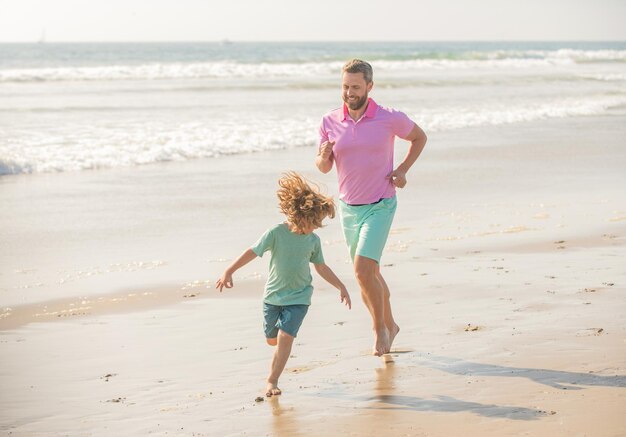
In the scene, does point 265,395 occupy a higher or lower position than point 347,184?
lower

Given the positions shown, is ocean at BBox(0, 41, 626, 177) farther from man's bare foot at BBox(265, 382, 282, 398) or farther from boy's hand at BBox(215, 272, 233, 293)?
man's bare foot at BBox(265, 382, 282, 398)

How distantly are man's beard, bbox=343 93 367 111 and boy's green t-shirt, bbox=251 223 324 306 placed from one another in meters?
0.89

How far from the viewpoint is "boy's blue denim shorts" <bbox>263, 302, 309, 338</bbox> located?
16.3 feet

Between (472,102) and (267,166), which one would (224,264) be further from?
(472,102)

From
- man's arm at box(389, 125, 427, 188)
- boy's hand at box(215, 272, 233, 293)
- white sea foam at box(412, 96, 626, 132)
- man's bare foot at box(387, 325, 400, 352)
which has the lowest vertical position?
white sea foam at box(412, 96, 626, 132)

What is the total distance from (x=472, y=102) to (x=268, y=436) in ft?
82.0

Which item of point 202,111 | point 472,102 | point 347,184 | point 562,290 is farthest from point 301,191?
point 472,102

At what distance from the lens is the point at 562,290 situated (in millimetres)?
7043

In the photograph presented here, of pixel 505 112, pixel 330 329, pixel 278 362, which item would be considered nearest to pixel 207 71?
pixel 505 112

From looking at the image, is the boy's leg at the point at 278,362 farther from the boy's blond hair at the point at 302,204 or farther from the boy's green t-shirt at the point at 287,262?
the boy's blond hair at the point at 302,204

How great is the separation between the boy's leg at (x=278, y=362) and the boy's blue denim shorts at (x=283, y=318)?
1.4 inches

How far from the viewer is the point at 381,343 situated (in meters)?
5.45

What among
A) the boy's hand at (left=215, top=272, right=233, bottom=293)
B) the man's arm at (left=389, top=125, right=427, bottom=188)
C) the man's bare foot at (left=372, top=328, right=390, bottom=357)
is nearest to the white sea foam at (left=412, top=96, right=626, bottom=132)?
the man's arm at (left=389, top=125, right=427, bottom=188)

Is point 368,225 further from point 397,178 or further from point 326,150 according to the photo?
point 326,150
